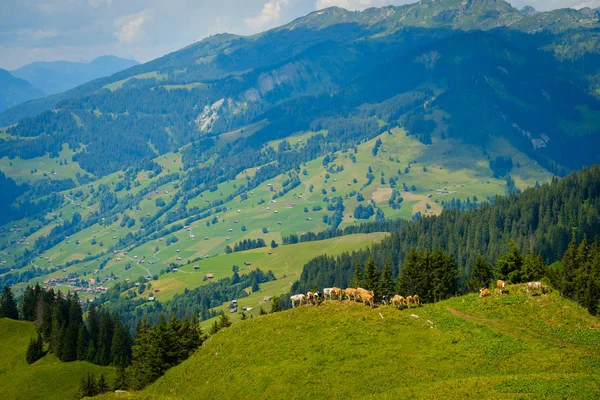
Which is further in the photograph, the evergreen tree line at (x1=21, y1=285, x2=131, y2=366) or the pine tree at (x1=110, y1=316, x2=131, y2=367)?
the evergreen tree line at (x1=21, y1=285, x2=131, y2=366)

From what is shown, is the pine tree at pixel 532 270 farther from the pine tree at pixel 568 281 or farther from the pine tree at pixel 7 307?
the pine tree at pixel 7 307

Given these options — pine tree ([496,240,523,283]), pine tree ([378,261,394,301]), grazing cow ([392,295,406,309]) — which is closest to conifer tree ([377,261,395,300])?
pine tree ([378,261,394,301])

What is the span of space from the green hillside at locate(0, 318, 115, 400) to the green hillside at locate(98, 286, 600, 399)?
50.6 meters

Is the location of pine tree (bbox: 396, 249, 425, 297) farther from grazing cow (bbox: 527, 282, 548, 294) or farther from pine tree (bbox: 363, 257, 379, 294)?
grazing cow (bbox: 527, 282, 548, 294)

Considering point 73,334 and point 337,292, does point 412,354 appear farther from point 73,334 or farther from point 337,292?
point 73,334

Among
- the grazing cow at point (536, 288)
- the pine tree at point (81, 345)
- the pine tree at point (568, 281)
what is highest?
the grazing cow at point (536, 288)

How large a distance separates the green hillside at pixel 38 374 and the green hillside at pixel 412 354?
5055 centimetres

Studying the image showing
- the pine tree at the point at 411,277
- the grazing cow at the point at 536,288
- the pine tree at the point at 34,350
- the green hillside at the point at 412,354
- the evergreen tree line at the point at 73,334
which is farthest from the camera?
the evergreen tree line at the point at 73,334

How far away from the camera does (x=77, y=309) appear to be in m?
156

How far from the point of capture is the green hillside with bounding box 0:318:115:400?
121000mm

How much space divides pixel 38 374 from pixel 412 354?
9811 centimetres

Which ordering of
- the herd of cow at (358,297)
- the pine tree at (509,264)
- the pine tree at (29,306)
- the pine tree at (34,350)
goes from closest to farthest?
the herd of cow at (358,297), the pine tree at (509,264), the pine tree at (34,350), the pine tree at (29,306)

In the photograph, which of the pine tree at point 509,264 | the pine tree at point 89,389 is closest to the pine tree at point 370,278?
the pine tree at point 509,264

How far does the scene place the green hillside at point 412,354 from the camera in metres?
56.6
